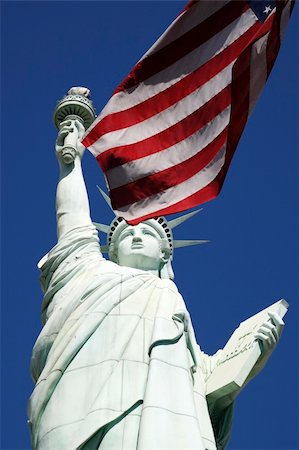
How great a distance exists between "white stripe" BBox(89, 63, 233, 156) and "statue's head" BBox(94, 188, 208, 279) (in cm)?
225

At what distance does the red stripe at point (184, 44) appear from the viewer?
1374cm

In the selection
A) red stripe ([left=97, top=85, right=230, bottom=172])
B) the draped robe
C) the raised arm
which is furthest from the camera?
the raised arm

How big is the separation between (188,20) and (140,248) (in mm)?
3579

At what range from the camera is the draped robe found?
12.7 metres

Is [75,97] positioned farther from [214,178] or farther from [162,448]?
[162,448]

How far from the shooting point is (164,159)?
13805 millimetres

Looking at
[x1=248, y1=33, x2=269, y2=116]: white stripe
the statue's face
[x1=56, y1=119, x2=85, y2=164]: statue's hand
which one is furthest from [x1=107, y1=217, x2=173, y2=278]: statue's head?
[x1=248, y1=33, x2=269, y2=116]: white stripe

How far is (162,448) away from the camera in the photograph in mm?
12344

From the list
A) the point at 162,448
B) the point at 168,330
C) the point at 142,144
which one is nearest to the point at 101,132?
the point at 142,144

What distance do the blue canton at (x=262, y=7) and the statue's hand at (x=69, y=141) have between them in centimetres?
380

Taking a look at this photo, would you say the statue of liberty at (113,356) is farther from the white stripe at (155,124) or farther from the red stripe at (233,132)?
the white stripe at (155,124)

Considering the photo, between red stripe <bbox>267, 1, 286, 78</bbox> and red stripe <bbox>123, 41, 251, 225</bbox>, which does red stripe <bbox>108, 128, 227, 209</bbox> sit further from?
red stripe <bbox>267, 1, 286, 78</bbox>

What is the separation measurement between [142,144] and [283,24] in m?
2.17

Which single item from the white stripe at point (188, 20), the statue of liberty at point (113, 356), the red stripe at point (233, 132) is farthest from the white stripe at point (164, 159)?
the statue of liberty at point (113, 356)
